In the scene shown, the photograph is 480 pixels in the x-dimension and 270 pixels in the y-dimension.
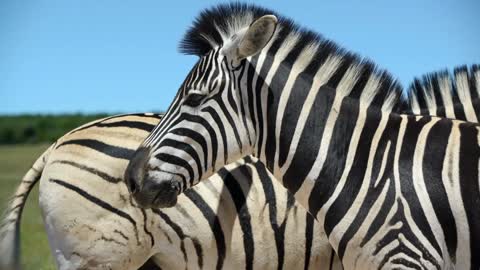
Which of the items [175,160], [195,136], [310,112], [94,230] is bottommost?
[94,230]

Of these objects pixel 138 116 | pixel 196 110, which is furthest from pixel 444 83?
pixel 138 116

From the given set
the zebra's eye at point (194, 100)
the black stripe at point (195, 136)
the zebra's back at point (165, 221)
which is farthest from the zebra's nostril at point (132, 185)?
the zebra's back at point (165, 221)

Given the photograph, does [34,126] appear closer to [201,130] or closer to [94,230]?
[94,230]

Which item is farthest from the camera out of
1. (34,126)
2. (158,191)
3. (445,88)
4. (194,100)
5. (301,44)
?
(34,126)

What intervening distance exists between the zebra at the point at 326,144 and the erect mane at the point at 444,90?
627mm

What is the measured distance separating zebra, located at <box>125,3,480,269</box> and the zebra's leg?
2.54 ft

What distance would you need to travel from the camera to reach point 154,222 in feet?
16.4

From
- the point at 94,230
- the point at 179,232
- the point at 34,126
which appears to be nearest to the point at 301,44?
the point at 179,232

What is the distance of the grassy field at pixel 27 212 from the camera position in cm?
985

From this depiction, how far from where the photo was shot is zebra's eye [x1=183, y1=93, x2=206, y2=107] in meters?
4.29

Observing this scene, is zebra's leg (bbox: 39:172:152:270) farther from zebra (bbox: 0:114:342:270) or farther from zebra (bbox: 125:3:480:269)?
zebra (bbox: 125:3:480:269)

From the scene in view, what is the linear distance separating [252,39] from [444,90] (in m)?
1.68

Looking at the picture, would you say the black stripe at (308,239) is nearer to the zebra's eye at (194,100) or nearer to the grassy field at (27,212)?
the zebra's eye at (194,100)

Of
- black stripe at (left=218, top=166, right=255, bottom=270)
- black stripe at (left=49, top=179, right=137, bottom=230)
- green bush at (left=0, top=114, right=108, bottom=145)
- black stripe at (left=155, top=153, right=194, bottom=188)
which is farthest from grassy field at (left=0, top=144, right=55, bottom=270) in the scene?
black stripe at (left=155, top=153, right=194, bottom=188)
